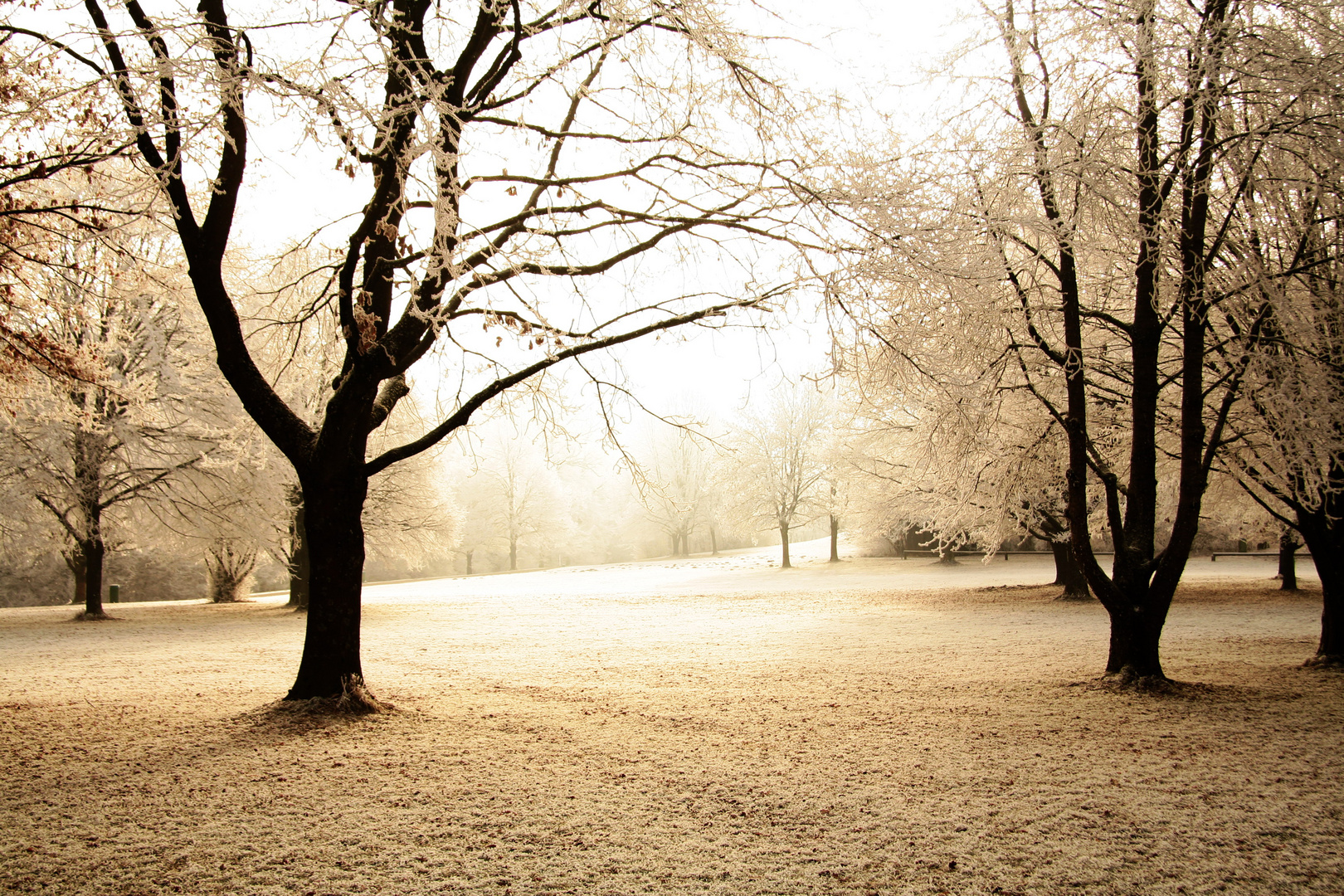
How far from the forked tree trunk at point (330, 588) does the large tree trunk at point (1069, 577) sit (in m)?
14.7

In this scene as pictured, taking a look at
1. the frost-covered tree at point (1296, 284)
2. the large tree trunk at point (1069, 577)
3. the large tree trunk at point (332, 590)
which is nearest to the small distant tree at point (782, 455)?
the large tree trunk at point (1069, 577)

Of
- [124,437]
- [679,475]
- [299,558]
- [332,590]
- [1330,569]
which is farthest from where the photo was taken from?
[679,475]

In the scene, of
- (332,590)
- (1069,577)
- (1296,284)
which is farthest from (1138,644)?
(1069,577)

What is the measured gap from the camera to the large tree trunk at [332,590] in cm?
618

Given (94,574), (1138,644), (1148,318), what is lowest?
(1138,644)

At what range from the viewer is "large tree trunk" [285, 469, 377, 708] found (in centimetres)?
618

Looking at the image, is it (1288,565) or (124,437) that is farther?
(1288,565)

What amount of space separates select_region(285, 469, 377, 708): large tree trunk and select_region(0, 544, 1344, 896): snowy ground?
0.43 m

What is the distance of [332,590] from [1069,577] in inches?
673

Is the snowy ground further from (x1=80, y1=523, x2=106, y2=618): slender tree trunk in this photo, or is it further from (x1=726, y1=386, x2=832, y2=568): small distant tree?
(x1=726, y1=386, x2=832, y2=568): small distant tree

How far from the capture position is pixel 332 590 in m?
6.19

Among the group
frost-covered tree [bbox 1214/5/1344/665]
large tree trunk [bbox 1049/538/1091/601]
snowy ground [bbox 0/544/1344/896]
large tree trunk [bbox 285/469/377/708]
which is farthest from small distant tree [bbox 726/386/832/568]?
large tree trunk [bbox 285/469/377/708]

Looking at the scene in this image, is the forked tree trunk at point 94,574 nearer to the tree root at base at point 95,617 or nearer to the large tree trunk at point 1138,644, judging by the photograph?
the tree root at base at point 95,617

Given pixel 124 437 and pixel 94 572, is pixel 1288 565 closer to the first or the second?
pixel 124 437
